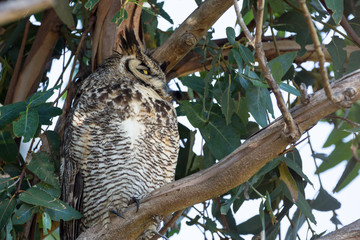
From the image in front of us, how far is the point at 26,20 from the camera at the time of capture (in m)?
2.19

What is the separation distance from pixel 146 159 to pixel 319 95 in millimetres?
821

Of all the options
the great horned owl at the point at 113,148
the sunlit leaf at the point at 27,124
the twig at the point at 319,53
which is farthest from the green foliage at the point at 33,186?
the twig at the point at 319,53

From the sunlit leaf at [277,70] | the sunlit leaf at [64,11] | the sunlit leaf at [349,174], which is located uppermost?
the sunlit leaf at [64,11]

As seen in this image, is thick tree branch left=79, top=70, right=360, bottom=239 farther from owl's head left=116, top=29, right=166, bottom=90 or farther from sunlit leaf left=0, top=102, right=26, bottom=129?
owl's head left=116, top=29, right=166, bottom=90

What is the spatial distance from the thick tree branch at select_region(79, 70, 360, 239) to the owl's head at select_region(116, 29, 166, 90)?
0.68m

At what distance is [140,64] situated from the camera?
6.22 ft

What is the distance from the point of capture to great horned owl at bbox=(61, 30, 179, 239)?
63.1 inches

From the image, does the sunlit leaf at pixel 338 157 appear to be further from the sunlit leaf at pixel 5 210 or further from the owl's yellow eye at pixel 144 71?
the sunlit leaf at pixel 5 210

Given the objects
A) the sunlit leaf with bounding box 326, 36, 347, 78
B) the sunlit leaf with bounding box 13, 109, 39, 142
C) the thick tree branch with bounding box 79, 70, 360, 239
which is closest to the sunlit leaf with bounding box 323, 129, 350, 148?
the sunlit leaf with bounding box 326, 36, 347, 78

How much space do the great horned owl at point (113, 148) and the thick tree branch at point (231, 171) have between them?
0.81 ft

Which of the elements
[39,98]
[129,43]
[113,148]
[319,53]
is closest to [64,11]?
[129,43]

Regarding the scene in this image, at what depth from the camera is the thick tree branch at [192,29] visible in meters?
1.64

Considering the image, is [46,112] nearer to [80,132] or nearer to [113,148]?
[80,132]

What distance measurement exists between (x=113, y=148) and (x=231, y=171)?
0.62 metres
